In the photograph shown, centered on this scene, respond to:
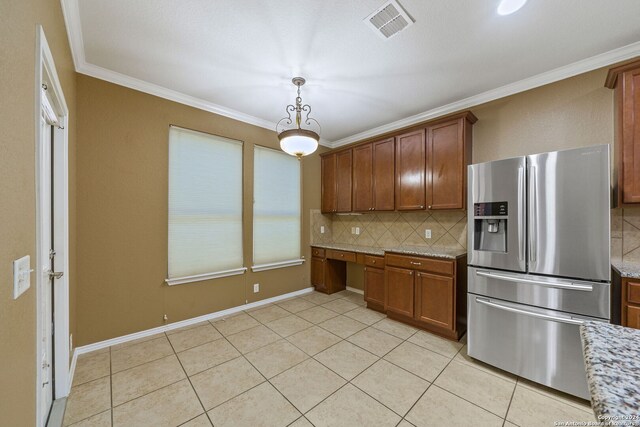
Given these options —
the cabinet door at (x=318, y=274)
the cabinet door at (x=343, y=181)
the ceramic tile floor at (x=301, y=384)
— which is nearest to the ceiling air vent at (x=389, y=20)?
the cabinet door at (x=343, y=181)

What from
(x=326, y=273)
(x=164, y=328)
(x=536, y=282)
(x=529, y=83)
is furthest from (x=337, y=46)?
(x=164, y=328)

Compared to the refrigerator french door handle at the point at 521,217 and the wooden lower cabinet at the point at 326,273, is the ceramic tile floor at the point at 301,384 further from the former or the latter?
the wooden lower cabinet at the point at 326,273

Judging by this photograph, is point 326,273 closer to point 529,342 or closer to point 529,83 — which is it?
point 529,342

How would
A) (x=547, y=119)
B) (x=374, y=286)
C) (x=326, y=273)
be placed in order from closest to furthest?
(x=547, y=119) → (x=374, y=286) → (x=326, y=273)

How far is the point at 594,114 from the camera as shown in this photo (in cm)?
231

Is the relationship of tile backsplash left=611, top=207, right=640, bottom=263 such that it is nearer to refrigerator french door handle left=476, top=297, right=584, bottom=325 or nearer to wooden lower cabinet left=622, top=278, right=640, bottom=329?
wooden lower cabinet left=622, top=278, right=640, bottom=329

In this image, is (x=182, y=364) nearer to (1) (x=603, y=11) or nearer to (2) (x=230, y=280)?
(2) (x=230, y=280)

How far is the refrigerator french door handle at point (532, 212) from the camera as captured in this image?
2033 mm

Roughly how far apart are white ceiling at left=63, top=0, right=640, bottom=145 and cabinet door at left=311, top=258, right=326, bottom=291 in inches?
101

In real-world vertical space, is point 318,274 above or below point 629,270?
below

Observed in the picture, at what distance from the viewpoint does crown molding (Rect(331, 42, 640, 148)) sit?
2150mm

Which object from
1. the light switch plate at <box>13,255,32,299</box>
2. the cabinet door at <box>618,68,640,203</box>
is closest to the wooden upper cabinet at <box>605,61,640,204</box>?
the cabinet door at <box>618,68,640,203</box>

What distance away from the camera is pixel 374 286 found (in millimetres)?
3531

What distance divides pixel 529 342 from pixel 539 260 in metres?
0.67
